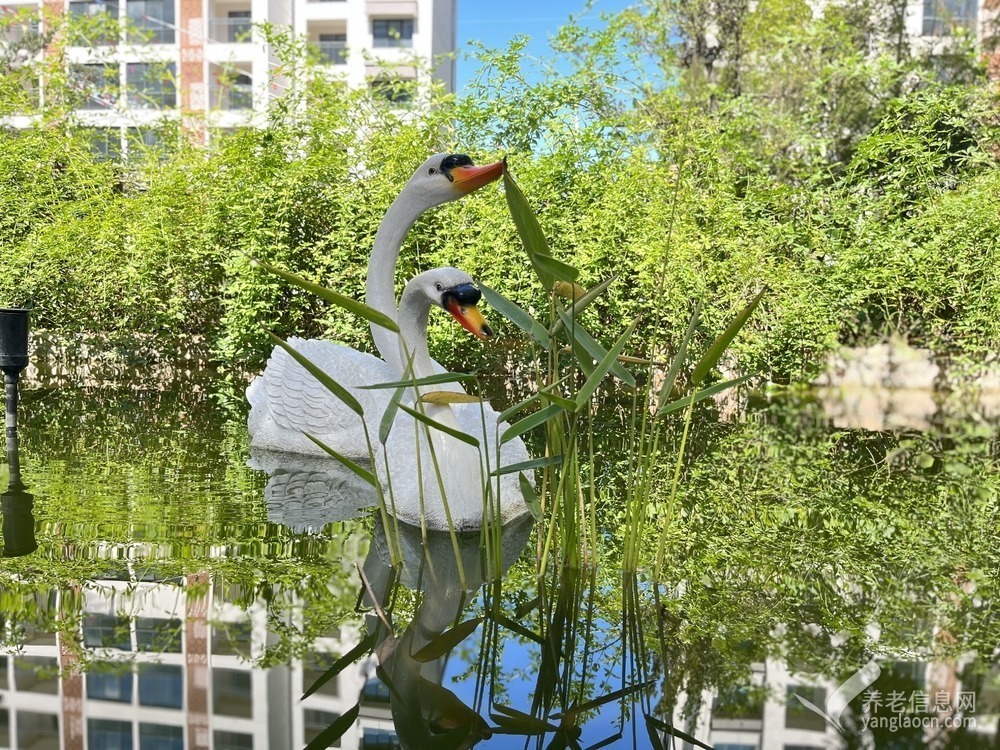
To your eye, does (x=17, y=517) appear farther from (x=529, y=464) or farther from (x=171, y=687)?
(x=529, y=464)

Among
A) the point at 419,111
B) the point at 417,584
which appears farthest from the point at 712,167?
the point at 417,584

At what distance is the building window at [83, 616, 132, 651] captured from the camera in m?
2.12

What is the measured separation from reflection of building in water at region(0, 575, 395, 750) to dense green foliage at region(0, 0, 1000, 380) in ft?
14.5

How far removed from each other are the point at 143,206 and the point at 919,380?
256 inches

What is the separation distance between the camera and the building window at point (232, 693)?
181 cm

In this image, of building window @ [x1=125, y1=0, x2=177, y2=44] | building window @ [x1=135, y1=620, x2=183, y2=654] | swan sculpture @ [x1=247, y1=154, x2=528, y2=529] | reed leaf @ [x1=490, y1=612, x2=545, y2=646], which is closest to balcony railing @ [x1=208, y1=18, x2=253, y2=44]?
building window @ [x1=125, y1=0, x2=177, y2=44]

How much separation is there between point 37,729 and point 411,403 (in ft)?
5.88

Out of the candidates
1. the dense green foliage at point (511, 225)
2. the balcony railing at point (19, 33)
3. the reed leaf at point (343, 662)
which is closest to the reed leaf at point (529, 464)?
the reed leaf at point (343, 662)

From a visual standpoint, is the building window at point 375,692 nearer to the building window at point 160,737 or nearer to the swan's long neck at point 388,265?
the building window at point 160,737

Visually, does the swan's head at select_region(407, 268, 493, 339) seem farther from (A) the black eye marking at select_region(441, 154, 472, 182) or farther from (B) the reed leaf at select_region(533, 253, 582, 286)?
(B) the reed leaf at select_region(533, 253, 582, 286)

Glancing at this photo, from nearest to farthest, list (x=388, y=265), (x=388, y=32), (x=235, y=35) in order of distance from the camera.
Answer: (x=388, y=265) < (x=235, y=35) < (x=388, y=32)

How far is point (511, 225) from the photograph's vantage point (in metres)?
6.54

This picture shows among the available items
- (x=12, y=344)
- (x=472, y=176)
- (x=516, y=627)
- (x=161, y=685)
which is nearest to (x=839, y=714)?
(x=516, y=627)

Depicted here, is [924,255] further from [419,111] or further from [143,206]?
[143,206]
